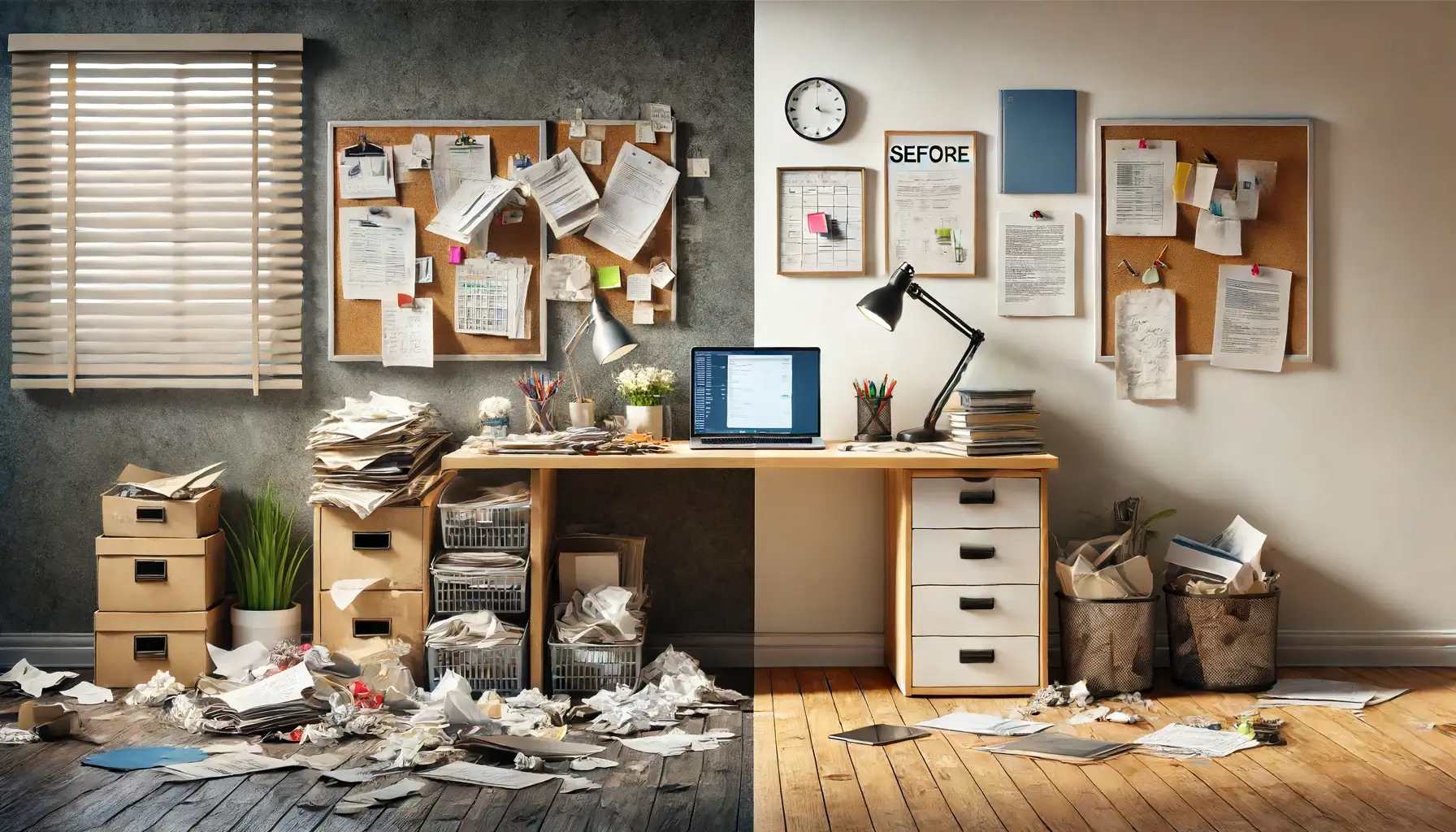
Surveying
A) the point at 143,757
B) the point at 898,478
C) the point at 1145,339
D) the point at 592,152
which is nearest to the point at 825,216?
the point at 592,152

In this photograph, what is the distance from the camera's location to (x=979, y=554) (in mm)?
3420

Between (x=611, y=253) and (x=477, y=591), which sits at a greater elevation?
(x=611, y=253)

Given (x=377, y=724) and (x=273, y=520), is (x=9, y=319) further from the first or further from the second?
(x=377, y=724)

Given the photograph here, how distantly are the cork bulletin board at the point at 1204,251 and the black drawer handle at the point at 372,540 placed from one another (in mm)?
2482

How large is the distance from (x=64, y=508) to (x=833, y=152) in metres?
3.00

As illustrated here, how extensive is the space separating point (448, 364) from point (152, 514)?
1.07 meters

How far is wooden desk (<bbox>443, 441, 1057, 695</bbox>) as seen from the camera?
3324mm

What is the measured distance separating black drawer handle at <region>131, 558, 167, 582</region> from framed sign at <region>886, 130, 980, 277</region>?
264 cm

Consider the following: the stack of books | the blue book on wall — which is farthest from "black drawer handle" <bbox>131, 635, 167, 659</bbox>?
the blue book on wall

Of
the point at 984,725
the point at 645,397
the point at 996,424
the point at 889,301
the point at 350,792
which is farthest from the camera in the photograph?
the point at 645,397

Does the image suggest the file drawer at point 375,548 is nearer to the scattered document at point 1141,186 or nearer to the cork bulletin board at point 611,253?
the cork bulletin board at point 611,253

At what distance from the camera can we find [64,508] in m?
3.89

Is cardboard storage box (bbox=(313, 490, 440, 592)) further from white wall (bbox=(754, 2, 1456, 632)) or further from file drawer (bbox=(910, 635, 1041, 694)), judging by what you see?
file drawer (bbox=(910, 635, 1041, 694))

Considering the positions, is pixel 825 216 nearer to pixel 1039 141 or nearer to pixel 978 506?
pixel 1039 141
